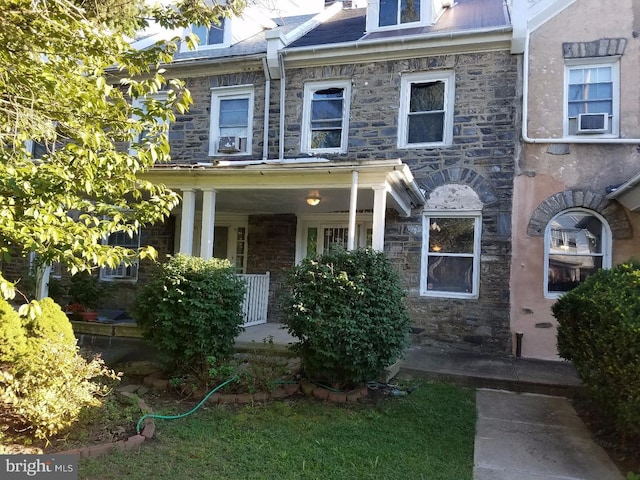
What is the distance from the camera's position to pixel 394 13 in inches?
335

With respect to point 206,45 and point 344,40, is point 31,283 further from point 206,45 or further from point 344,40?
point 344,40

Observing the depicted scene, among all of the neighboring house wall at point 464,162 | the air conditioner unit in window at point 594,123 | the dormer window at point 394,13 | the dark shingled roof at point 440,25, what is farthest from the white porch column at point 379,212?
the dormer window at point 394,13

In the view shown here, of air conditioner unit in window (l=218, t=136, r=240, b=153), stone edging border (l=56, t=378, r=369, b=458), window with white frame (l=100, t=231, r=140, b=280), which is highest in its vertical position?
air conditioner unit in window (l=218, t=136, r=240, b=153)

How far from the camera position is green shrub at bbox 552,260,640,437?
3346 mm

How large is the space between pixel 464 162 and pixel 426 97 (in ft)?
4.72

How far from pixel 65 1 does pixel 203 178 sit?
10.5ft

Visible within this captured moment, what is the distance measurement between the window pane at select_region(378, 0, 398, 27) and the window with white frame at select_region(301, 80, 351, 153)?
57.8 inches

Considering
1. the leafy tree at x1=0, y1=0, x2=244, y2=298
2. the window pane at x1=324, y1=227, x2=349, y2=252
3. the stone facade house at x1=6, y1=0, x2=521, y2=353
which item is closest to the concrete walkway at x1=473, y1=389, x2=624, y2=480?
the stone facade house at x1=6, y1=0, x2=521, y2=353

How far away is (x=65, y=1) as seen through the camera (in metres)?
3.66

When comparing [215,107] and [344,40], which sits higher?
[344,40]

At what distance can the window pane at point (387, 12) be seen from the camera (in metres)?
8.52

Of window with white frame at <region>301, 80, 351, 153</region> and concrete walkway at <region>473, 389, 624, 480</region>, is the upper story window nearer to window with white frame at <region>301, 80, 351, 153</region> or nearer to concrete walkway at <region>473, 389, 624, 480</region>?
window with white frame at <region>301, 80, 351, 153</region>

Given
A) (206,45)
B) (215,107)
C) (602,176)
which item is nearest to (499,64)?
(602,176)

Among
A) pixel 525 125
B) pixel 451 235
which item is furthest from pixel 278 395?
pixel 525 125
